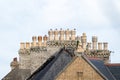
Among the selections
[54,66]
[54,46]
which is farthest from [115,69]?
[54,46]

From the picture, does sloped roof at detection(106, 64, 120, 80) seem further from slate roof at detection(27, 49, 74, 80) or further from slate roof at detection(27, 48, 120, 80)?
slate roof at detection(27, 49, 74, 80)

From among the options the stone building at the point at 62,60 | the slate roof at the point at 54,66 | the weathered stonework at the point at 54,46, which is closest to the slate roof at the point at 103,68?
the stone building at the point at 62,60

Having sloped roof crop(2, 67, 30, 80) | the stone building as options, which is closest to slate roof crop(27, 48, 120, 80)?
the stone building

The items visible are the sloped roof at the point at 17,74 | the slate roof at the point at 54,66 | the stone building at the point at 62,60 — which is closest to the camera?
the stone building at the point at 62,60

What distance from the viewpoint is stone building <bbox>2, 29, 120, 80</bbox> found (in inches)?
3123

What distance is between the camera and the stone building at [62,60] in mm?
79312

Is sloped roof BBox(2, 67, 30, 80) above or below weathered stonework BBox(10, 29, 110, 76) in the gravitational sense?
below

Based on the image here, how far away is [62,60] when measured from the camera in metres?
86.2

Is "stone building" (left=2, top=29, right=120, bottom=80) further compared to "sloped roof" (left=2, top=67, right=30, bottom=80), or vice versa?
"sloped roof" (left=2, top=67, right=30, bottom=80)

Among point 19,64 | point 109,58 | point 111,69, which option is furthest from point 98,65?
point 19,64

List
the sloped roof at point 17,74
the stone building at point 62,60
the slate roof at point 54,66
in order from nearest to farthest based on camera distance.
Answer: the stone building at point 62,60 < the slate roof at point 54,66 < the sloped roof at point 17,74

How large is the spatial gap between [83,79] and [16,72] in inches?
1146

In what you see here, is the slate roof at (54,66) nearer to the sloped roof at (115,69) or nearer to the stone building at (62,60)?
the stone building at (62,60)

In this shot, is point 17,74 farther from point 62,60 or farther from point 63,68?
point 63,68
